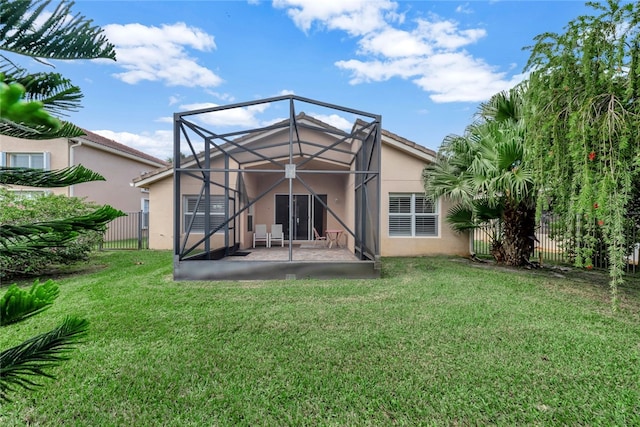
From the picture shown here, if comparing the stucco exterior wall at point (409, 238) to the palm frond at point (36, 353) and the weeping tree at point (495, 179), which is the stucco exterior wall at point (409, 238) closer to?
the weeping tree at point (495, 179)

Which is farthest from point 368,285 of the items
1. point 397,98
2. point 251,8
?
point 397,98

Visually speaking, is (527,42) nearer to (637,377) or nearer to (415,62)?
(637,377)

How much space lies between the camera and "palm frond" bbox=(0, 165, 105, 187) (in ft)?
4.09

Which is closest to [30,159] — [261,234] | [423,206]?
[261,234]

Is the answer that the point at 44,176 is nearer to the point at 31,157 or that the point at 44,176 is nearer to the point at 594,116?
the point at 594,116

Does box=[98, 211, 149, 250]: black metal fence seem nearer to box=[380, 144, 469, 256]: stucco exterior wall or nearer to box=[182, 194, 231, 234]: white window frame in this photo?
box=[182, 194, 231, 234]: white window frame

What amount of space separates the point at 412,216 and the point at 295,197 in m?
5.46

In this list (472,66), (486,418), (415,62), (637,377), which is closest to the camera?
(486,418)

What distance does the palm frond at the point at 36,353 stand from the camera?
1054mm

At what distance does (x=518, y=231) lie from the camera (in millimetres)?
8719

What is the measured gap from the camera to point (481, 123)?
28.6ft

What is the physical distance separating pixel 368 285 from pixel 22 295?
21.0 ft

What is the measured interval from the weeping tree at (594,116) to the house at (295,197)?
333 cm

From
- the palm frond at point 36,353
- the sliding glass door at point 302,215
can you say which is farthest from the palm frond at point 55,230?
the sliding glass door at point 302,215
